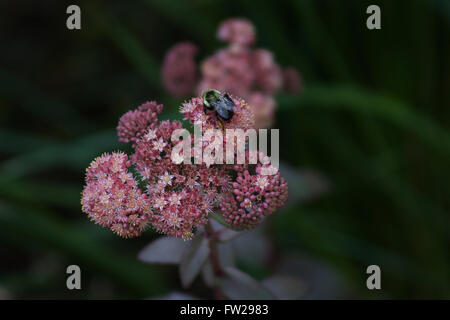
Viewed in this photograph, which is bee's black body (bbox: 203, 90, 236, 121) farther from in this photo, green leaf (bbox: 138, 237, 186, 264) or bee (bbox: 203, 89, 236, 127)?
green leaf (bbox: 138, 237, 186, 264)

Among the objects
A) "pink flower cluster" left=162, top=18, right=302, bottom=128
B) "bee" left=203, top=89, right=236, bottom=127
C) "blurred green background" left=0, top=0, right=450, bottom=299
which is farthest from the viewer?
"blurred green background" left=0, top=0, right=450, bottom=299

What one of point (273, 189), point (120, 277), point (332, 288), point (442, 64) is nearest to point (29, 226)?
point (120, 277)

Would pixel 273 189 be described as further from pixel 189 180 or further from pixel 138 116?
pixel 138 116

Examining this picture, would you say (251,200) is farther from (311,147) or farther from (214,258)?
(311,147)

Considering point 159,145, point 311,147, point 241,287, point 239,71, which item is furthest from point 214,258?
point 311,147

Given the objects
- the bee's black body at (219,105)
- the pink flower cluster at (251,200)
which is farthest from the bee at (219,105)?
the pink flower cluster at (251,200)

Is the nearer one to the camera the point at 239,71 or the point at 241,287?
the point at 241,287

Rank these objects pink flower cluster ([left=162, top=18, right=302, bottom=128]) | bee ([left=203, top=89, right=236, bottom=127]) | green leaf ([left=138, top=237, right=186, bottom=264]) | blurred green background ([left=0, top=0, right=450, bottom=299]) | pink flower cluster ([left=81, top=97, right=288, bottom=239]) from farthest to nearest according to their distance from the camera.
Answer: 1. blurred green background ([left=0, top=0, right=450, bottom=299])
2. pink flower cluster ([left=162, top=18, right=302, bottom=128])
3. green leaf ([left=138, top=237, right=186, bottom=264])
4. bee ([left=203, top=89, right=236, bottom=127])
5. pink flower cluster ([left=81, top=97, right=288, bottom=239])

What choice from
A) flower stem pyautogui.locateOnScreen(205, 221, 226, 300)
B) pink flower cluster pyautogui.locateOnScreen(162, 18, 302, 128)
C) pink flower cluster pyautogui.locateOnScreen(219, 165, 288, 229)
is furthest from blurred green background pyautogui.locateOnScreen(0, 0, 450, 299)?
pink flower cluster pyautogui.locateOnScreen(219, 165, 288, 229)
